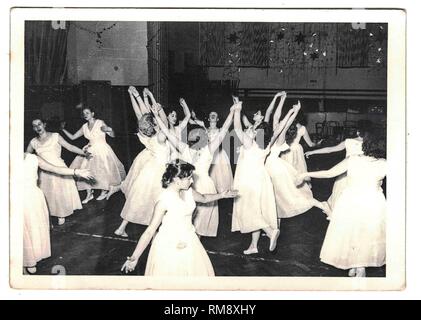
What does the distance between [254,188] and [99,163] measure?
3.62ft

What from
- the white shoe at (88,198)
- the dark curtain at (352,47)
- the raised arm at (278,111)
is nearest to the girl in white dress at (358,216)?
the raised arm at (278,111)

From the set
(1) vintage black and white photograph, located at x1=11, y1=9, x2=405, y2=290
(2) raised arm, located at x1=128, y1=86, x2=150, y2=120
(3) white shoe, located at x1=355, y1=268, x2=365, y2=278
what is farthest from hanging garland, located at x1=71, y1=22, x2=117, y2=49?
(3) white shoe, located at x1=355, y1=268, x2=365, y2=278

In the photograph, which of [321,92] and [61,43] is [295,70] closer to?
[321,92]

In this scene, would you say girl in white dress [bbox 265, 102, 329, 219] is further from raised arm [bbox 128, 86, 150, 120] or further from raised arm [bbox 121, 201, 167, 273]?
raised arm [bbox 128, 86, 150, 120]

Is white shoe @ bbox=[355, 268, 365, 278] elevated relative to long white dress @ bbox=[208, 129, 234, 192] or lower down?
lower down

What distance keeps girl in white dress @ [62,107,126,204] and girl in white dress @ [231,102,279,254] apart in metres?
0.84

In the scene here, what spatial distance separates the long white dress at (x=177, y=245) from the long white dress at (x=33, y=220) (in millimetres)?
750

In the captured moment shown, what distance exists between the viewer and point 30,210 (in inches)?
153

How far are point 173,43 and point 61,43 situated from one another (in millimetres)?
774

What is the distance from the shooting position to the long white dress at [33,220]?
3.89m

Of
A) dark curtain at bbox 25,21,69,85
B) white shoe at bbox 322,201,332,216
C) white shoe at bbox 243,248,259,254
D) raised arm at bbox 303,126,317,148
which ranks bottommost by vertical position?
white shoe at bbox 243,248,259,254

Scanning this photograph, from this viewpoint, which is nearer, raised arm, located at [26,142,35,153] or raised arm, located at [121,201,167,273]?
raised arm, located at [121,201,167,273]

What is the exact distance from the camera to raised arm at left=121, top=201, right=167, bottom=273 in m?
3.78
